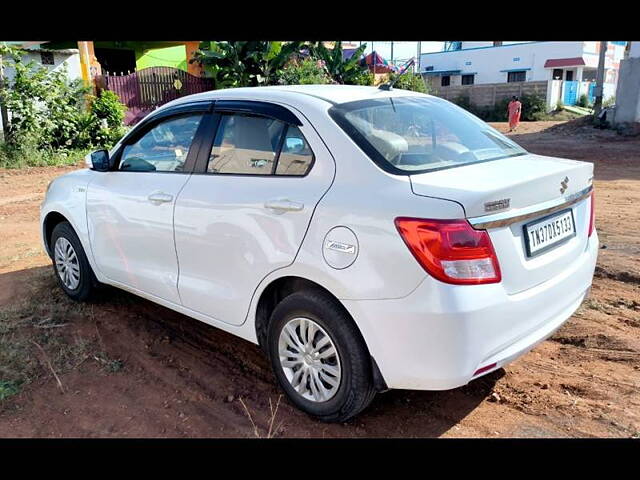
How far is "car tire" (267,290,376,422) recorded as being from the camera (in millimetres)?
2697

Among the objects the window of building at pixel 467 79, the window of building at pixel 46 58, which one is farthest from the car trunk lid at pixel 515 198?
the window of building at pixel 467 79

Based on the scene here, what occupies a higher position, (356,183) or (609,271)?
(356,183)

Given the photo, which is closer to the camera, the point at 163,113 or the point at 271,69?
the point at 163,113

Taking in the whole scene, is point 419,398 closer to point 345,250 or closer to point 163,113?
point 345,250

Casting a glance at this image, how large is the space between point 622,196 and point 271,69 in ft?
45.5

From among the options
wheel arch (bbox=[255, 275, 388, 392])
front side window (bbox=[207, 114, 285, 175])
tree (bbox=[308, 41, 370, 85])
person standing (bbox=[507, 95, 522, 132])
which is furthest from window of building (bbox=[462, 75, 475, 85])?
wheel arch (bbox=[255, 275, 388, 392])

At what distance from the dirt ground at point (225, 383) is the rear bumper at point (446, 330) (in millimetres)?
573

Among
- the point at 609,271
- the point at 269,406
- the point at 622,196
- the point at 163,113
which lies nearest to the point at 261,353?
the point at 269,406

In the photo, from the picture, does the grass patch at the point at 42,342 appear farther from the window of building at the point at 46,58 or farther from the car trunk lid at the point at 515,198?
the window of building at the point at 46,58

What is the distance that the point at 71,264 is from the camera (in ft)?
15.3

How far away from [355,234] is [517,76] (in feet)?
127

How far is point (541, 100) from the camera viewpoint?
29922 millimetres

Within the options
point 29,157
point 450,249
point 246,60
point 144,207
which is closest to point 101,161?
point 144,207
